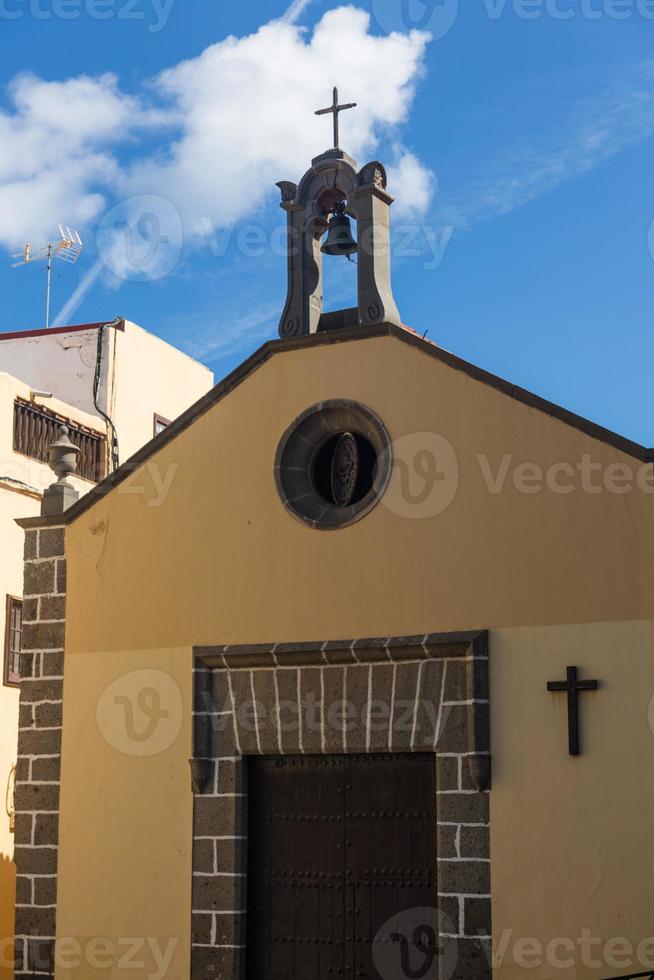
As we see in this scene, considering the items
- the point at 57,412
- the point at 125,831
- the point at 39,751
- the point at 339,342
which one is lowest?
the point at 125,831

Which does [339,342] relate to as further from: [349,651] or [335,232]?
[349,651]

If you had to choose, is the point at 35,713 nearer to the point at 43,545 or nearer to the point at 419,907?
the point at 43,545

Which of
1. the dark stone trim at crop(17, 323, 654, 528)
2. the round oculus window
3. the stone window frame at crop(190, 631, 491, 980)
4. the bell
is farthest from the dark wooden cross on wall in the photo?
the bell

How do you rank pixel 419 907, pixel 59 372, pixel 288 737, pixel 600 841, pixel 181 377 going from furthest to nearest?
1. pixel 181 377
2. pixel 59 372
3. pixel 288 737
4. pixel 419 907
5. pixel 600 841

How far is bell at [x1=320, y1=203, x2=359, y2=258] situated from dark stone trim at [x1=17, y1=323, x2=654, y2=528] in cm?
75

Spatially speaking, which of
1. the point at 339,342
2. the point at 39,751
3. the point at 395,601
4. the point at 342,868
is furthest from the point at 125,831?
the point at 339,342

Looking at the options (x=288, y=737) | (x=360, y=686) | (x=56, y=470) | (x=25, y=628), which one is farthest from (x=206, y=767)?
(x=56, y=470)

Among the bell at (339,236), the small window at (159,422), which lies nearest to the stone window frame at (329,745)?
the bell at (339,236)

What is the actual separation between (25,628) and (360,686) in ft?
9.82

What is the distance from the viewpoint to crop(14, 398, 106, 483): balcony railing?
16406 mm

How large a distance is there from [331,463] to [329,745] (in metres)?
2.08

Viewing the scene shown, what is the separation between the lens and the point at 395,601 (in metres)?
9.72

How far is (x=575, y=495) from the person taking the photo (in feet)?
30.3

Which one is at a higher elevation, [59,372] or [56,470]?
[59,372]
